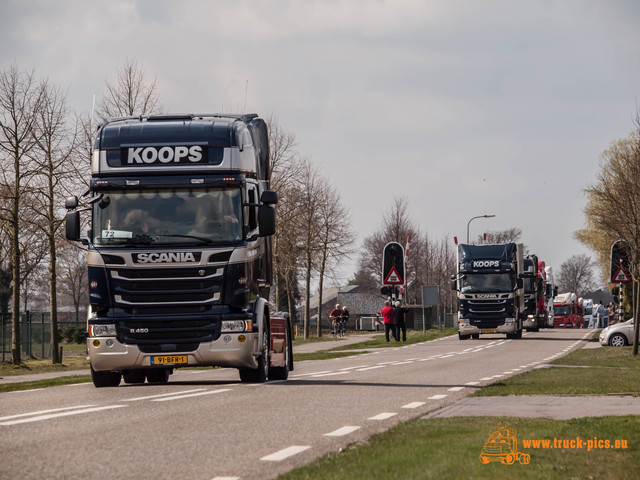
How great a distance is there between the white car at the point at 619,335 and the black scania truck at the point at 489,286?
8.07 metres

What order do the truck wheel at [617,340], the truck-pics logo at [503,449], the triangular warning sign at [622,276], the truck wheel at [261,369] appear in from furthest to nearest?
the truck wheel at [617,340] < the triangular warning sign at [622,276] < the truck wheel at [261,369] < the truck-pics logo at [503,449]

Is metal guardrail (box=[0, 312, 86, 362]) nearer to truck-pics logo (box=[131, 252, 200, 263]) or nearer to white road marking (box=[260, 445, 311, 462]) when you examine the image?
truck-pics logo (box=[131, 252, 200, 263])

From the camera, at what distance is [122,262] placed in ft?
51.6

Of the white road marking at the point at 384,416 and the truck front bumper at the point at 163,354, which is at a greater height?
the truck front bumper at the point at 163,354

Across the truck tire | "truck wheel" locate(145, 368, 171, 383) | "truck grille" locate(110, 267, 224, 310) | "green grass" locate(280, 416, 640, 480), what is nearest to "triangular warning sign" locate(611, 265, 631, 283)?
"truck wheel" locate(145, 368, 171, 383)

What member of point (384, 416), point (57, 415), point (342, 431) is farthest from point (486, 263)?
point (342, 431)

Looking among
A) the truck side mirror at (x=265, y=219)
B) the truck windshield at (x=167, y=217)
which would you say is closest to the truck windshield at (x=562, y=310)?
the truck side mirror at (x=265, y=219)

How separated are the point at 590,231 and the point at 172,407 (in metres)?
60.9

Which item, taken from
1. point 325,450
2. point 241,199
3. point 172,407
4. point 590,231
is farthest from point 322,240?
point 325,450

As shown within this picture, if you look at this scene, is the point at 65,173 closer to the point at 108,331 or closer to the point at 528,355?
the point at 528,355

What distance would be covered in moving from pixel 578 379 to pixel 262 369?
18.1 ft

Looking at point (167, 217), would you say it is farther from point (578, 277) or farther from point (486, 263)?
point (578, 277)

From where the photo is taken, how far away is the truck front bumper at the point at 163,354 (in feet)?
52.1

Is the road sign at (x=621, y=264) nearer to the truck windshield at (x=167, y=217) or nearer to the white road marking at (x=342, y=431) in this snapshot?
the truck windshield at (x=167, y=217)
